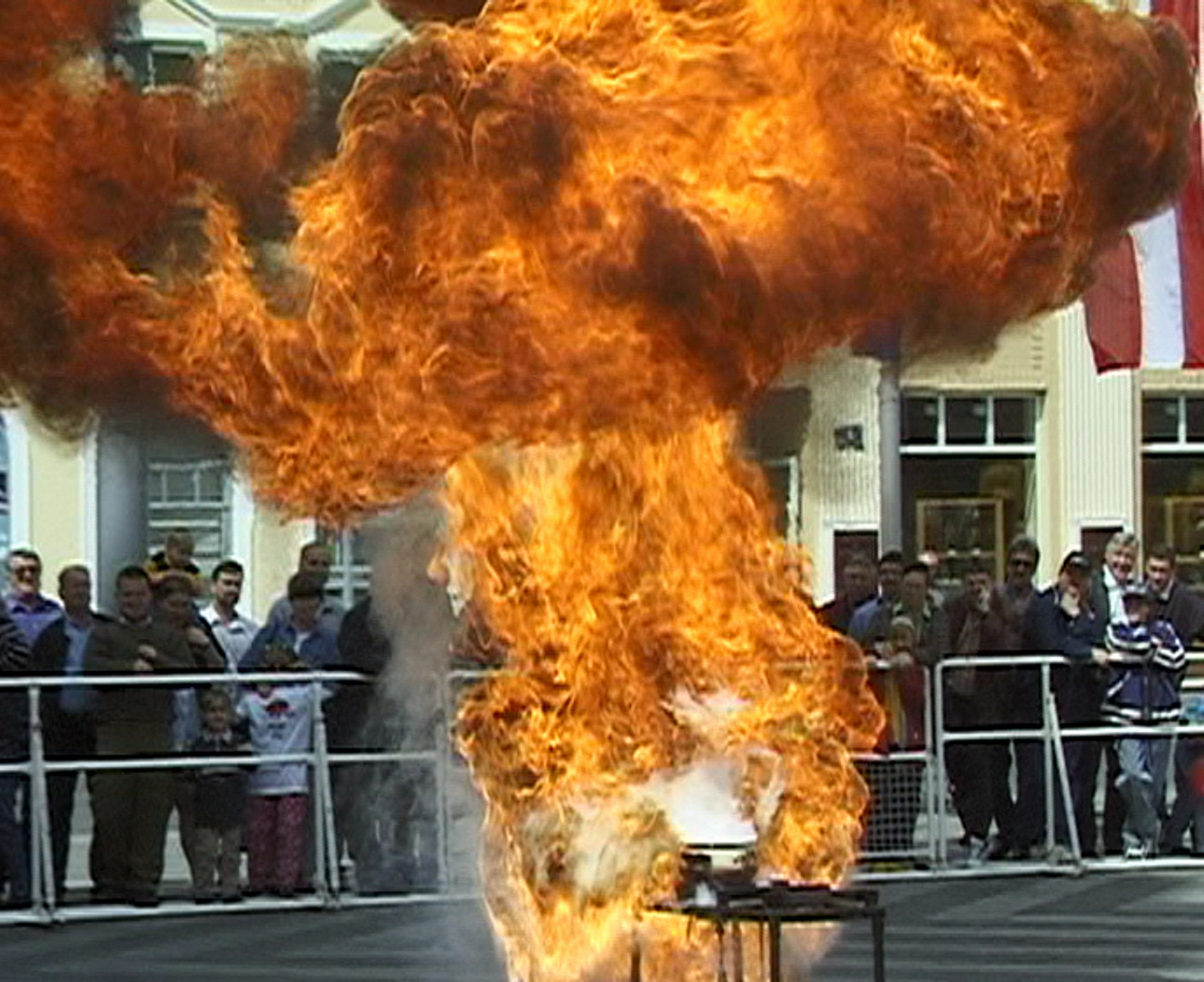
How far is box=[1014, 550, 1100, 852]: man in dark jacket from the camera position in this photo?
16609mm

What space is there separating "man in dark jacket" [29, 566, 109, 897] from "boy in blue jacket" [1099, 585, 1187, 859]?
210 inches

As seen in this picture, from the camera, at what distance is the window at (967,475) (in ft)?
88.3

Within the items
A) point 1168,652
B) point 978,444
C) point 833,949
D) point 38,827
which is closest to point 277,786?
point 38,827

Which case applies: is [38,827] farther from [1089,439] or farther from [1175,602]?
[1089,439]

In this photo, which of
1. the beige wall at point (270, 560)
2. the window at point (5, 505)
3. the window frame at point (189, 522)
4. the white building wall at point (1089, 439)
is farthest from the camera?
the white building wall at point (1089, 439)

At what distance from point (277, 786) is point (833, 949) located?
3111mm

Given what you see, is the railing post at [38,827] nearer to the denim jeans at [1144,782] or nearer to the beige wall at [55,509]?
the beige wall at [55,509]

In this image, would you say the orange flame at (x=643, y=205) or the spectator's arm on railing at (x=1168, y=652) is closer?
the orange flame at (x=643, y=205)

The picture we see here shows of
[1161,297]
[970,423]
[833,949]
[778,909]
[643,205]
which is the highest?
[1161,297]

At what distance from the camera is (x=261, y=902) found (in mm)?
15000

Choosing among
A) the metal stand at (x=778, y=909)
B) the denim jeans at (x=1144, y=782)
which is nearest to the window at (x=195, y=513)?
the denim jeans at (x=1144, y=782)

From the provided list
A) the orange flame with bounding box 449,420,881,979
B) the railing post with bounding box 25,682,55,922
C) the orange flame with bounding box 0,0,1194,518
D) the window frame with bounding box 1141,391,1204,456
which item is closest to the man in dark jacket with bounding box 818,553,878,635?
the railing post with bounding box 25,682,55,922

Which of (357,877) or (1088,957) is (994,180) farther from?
(357,877)

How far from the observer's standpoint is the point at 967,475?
27703mm
